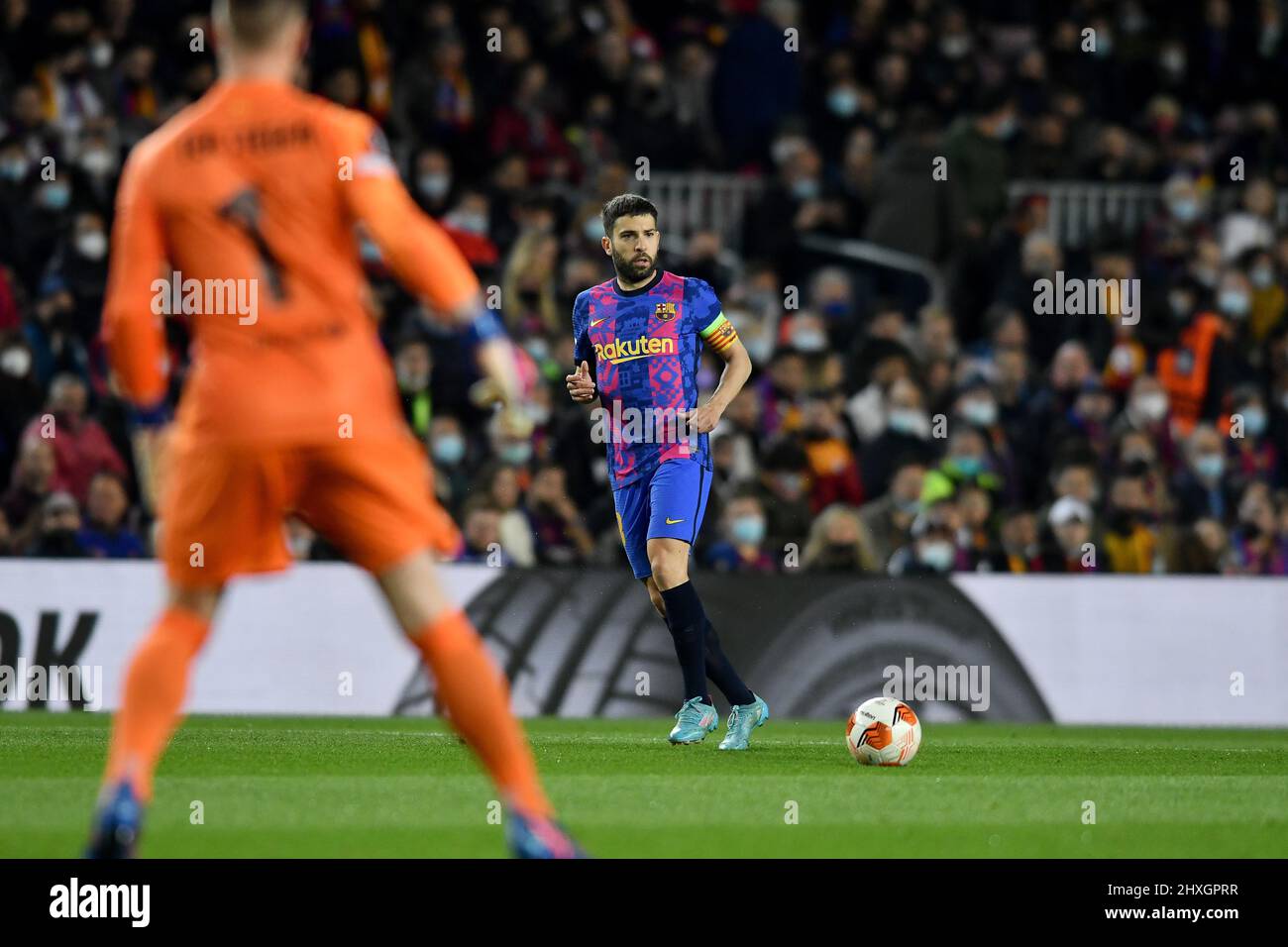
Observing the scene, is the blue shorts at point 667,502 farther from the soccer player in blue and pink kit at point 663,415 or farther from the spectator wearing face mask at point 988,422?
the spectator wearing face mask at point 988,422

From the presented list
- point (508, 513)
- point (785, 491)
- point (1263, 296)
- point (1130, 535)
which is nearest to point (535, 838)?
point (508, 513)

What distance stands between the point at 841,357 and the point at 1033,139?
4.02m

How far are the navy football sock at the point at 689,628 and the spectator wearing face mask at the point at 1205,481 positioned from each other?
713 centimetres

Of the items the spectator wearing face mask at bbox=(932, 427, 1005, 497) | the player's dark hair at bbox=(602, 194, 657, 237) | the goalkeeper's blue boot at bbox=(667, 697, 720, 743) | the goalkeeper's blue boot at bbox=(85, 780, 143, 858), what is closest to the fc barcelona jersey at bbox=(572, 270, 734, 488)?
the player's dark hair at bbox=(602, 194, 657, 237)

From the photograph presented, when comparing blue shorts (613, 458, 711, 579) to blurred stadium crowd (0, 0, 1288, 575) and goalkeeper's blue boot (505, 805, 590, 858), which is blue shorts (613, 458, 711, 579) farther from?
goalkeeper's blue boot (505, 805, 590, 858)

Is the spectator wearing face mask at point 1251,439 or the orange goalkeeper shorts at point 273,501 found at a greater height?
the spectator wearing face mask at point 1251,439

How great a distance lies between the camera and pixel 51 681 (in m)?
13.0

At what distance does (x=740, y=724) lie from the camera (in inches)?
394

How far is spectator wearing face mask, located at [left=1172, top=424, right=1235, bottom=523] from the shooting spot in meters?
16.2

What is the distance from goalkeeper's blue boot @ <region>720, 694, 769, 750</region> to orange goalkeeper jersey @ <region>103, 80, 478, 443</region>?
4.86 metres

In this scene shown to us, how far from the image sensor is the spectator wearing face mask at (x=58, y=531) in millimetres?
13562

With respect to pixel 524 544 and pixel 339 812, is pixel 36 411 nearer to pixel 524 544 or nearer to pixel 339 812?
pixel 524 544

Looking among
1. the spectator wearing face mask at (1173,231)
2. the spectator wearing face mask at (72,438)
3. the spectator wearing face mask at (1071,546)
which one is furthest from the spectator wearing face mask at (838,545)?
the spectator wearing face mask at (1173,231)

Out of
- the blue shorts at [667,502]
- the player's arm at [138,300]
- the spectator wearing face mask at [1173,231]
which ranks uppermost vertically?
the spectator wearing face mask at [1173,231]
